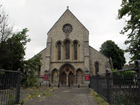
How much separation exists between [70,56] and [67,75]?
11.5ft

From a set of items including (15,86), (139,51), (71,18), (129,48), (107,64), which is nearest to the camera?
(15,86)

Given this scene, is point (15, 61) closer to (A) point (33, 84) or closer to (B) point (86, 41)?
(A) point (33, 84)

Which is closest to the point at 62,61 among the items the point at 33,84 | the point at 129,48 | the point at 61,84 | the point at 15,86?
the point at 61,84

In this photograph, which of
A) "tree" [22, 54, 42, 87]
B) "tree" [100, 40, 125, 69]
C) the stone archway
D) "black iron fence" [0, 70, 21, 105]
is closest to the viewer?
"black iron fence" [0, 70, 21, 105]

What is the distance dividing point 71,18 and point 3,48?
44.7ft

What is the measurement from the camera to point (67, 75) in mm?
19188

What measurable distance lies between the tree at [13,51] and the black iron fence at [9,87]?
28.6 ft

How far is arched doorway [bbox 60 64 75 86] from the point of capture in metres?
19.6

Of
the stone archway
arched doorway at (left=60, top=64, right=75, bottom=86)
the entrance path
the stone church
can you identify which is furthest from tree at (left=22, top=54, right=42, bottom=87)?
the stone archway

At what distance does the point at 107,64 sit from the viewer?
19.0 m

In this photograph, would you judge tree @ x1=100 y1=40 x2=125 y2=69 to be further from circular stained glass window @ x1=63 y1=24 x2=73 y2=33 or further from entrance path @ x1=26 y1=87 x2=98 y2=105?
entrance path @ x1=26 y1=87 x2=98 y2=105

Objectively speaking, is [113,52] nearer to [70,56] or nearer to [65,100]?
[70,56]

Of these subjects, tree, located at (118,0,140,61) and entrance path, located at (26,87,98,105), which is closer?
entrance path, located at (26,87,98,105)

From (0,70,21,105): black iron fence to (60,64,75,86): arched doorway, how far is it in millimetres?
14082
